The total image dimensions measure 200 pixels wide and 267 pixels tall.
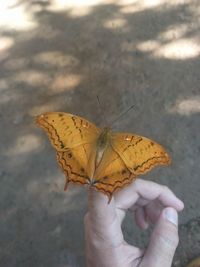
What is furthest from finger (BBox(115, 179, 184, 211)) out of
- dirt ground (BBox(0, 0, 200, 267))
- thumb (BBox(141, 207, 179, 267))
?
dirt ground (BBox(0, 0, 200, 267))

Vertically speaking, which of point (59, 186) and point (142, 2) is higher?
point (142, 2)

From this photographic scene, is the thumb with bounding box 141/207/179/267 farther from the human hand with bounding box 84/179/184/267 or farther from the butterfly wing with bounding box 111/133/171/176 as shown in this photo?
the butterfly wing with bounding box 111/133/171/176

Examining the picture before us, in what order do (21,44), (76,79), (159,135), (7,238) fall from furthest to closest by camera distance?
(21,44)
(76,79)
(159,135)
(7,238)

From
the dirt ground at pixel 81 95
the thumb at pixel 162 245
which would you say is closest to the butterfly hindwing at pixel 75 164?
the thumb at pixel 162 245

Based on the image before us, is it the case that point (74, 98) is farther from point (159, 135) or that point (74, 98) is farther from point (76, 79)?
point (159, 135)

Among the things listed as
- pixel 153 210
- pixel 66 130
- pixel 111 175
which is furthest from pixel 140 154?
pixel 153 210

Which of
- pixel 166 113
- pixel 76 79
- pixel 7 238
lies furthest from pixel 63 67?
pixel 7 238

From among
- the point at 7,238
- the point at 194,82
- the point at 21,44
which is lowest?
the point at 7,238
